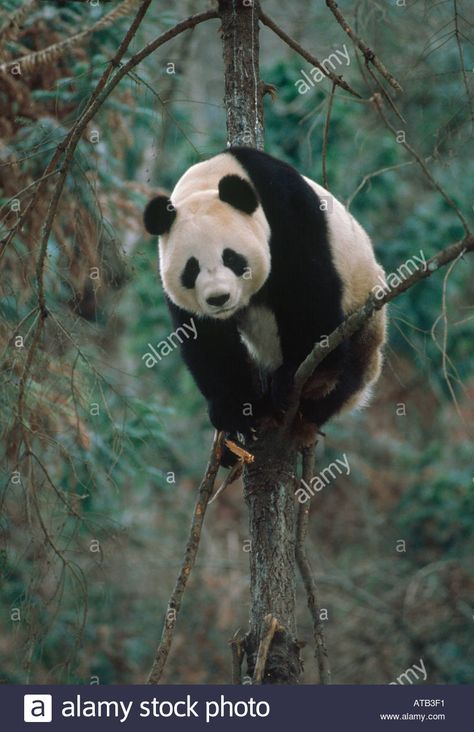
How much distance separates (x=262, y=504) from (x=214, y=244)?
4.14 ft

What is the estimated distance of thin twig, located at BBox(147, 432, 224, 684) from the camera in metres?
4.08

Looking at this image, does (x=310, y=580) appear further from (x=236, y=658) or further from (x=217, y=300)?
(x=217, y=300)

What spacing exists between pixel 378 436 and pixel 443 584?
2.96 m

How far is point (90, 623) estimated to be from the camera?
11.3 metres

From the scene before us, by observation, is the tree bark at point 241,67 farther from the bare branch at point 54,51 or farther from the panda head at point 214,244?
the bare branch at point 54,51

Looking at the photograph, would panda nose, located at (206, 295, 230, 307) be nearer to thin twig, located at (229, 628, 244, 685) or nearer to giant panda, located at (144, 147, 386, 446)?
giant panda, located at (144, 147, 386, 446)

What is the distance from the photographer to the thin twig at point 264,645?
4262mm

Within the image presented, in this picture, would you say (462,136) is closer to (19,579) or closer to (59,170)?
(59,170)

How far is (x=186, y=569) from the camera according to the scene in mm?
4438

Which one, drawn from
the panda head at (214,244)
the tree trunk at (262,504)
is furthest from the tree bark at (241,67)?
the panda head at (214,244)

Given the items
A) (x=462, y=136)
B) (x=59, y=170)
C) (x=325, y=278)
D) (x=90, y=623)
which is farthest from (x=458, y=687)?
(x=90, y=623)

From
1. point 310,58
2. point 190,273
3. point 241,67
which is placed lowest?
point 190,273

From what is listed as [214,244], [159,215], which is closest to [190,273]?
[214,244]

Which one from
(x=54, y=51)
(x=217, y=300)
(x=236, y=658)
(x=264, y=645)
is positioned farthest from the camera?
(x=54, y=51)
